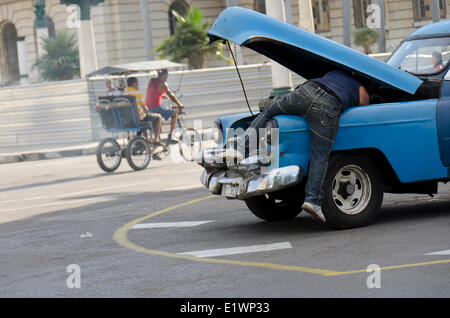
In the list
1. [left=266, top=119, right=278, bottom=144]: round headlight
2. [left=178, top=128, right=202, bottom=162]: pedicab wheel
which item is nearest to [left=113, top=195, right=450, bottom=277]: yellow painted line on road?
[left=266, top=119, right=278, bottom=144]: round headlight

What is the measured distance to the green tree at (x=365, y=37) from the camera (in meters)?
45.8

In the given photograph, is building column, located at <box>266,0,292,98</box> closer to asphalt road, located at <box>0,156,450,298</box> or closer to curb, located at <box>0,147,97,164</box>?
curb, located at <box>0,147,97,164</box>

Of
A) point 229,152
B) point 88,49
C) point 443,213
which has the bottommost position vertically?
point 443,213

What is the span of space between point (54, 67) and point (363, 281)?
1526 inches

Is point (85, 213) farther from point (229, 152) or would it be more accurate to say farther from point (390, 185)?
point (390, 185)

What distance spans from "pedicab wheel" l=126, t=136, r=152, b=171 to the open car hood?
862 cm

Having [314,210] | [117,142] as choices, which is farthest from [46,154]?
[314,210]

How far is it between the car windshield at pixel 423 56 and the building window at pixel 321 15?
A: 39.6 metres

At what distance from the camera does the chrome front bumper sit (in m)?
8.04

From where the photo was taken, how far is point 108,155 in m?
16.9

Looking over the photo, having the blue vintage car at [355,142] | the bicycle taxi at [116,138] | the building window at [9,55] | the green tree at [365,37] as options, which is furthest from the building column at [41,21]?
the blue vintage car at [355,142]

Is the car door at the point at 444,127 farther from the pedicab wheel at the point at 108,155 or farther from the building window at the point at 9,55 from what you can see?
the building window at the point at 9,55

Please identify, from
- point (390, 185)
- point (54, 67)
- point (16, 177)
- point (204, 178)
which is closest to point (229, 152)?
point (204, 178)

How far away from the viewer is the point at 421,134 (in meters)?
8.52
